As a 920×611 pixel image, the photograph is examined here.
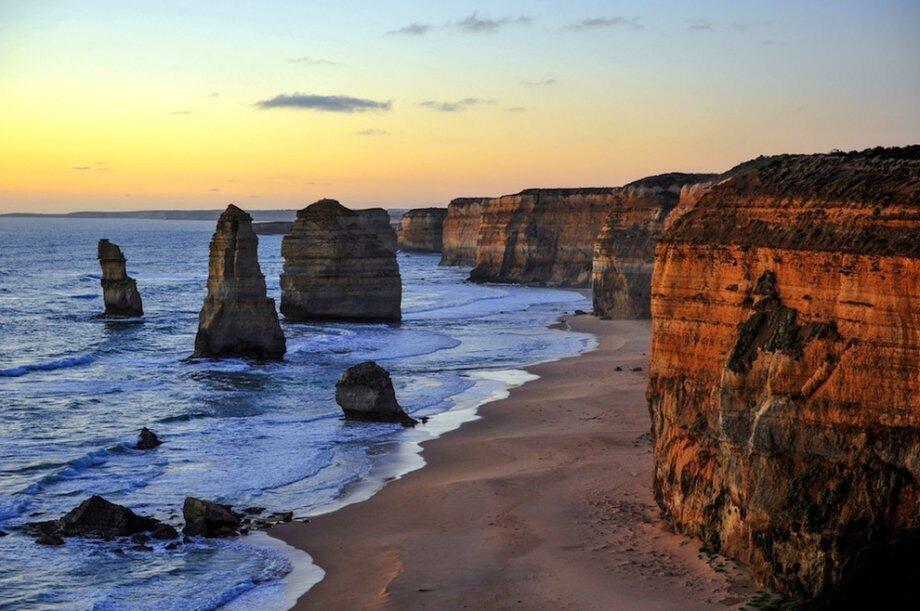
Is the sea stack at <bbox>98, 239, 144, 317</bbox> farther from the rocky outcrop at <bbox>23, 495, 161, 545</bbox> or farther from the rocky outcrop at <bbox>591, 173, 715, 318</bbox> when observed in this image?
the rocky outcrop at <bbox>23, 495, 161, 545</bbox>

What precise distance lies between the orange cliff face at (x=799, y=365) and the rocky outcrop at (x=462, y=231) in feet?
361

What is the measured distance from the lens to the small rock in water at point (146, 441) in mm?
28062

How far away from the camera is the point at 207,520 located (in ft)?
66.8

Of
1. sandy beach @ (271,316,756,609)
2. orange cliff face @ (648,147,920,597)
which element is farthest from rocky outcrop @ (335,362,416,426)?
orange cliff face @ (648,147,920,597)

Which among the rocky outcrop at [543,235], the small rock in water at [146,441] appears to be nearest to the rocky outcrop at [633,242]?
the rocky outcrop at [543,235]

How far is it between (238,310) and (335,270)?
537 inches

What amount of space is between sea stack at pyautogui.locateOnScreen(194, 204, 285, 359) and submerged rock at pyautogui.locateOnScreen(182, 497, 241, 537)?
2379 cm

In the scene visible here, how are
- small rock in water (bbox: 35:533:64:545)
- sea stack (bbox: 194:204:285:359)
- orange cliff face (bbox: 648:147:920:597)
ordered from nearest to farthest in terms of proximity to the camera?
orange cliff face (bbox: 648:147:920:597)
small rock in water (bbox: 35:533:64:545)
sea stack (bbox: 194:204:285:359)

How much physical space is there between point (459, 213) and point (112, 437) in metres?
104

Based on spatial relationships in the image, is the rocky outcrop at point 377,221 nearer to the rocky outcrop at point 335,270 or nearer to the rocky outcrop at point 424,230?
the rocky outcrop at point 424,230

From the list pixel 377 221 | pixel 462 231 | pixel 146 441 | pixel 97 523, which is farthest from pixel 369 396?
pixel 462 231

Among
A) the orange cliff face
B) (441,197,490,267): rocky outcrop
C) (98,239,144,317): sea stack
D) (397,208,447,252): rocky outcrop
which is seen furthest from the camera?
(397,208,447,252): rocky outcrop

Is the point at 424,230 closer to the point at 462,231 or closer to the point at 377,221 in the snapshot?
the point at 462,231

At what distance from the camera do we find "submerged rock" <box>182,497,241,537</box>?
66.3 feet
